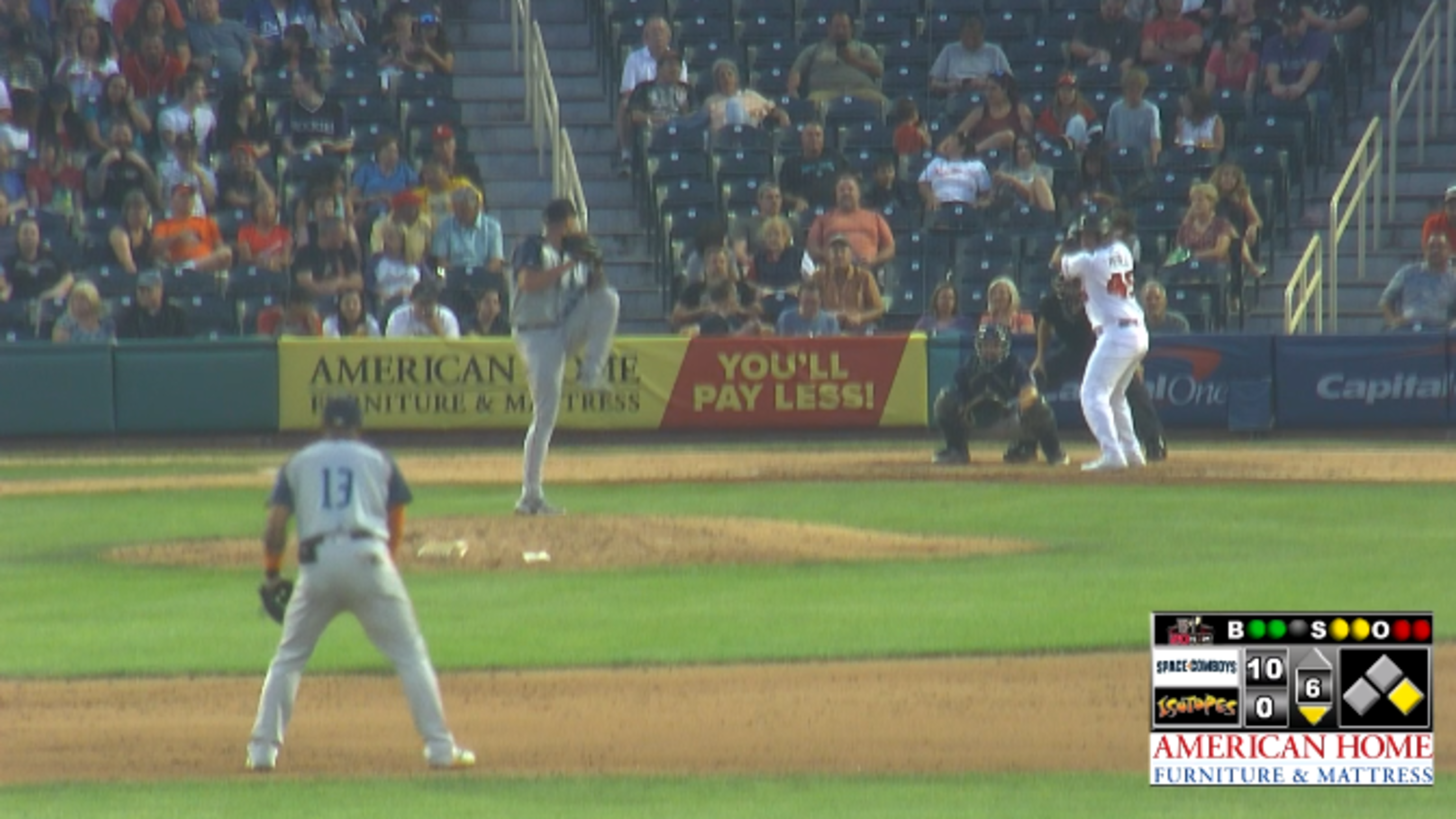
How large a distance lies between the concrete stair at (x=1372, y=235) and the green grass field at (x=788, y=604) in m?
6.86

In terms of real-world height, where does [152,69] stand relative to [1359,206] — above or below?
above

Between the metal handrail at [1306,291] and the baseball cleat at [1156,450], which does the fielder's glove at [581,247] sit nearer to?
the baseball cleat at [1156,450]

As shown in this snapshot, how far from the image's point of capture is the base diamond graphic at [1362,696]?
31.0 feet

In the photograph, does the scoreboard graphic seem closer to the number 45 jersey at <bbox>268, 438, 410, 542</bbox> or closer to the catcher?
the number 45 jersey at <bbox>268, 438, 410, 542</bbox>

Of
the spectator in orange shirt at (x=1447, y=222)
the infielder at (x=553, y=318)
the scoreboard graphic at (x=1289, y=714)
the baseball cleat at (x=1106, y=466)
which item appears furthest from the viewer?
the spectator in orange shirt at (x=1447, y=222)

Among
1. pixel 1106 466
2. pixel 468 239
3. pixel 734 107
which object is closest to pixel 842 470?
pixel 1106 466

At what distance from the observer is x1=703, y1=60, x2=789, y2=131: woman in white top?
27.0 metres

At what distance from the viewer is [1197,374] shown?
81.2 ft

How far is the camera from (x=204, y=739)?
35.1 ft

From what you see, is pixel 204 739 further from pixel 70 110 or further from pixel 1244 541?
pixel 70 110

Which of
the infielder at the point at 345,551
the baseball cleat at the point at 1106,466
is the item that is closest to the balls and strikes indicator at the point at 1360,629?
the infielder at the point at 345,551

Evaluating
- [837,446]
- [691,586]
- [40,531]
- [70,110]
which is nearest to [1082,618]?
[691,586]

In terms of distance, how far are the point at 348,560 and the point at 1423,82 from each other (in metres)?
19.8

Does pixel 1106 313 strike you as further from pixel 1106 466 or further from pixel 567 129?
pixel 567 129
